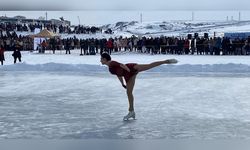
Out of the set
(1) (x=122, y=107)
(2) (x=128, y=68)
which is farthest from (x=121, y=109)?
(2) (x=128, y=68)

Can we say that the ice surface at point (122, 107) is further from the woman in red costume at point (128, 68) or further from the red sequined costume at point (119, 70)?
the red sequined costume at point (119, 70)

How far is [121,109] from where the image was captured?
9.34 meters

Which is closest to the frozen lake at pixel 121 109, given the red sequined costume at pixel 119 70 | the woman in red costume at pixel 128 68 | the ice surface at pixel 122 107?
the ice surface at pixel 122 107

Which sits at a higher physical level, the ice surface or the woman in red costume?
the woman in red costume

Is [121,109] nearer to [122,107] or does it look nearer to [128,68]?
[122,107]

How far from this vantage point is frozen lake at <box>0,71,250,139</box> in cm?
690

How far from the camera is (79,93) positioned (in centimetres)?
1213

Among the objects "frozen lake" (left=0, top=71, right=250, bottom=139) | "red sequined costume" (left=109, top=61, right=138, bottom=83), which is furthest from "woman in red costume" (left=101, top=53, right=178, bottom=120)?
"frozen lake" (left=0, top=71, right=250, bottom=139)

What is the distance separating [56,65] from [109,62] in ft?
42.9

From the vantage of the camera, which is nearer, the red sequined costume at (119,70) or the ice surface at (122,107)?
the ice surface at (122,107)

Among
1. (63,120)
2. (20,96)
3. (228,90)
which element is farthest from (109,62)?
(228,90)

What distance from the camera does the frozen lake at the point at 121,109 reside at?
6.90 metres

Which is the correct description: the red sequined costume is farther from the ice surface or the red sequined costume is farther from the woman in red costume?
the ice surface

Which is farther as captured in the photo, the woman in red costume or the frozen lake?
the woman in red costume
